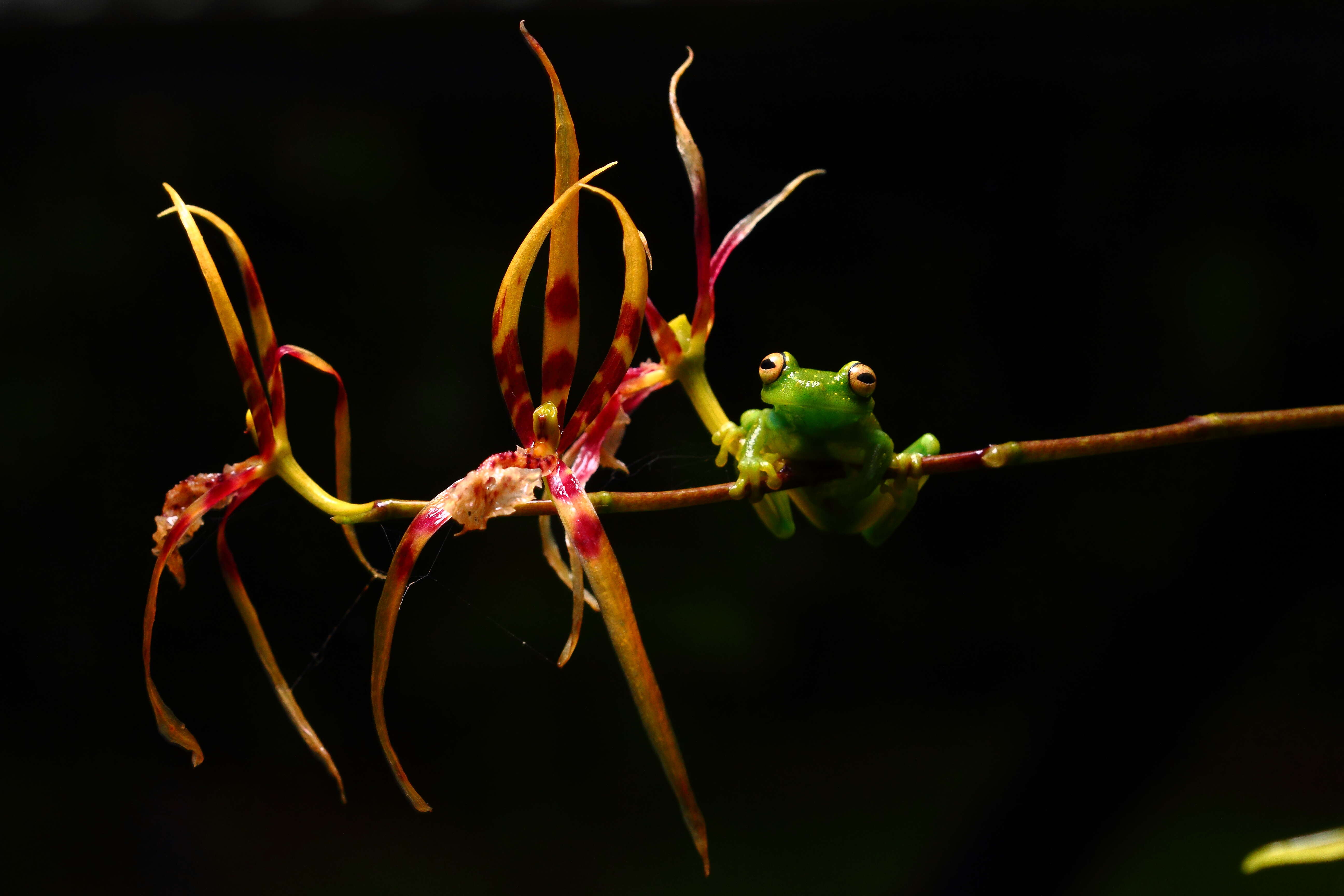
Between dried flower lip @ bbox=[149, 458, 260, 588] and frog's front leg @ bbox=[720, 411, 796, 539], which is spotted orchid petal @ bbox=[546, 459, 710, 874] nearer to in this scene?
frog's front leg @ bbox=[720, 411, 796, 539]

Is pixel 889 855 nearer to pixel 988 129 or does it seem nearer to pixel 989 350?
pixel 989 350

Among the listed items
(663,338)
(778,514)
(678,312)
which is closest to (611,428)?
(663,338)

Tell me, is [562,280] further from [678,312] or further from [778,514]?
[678,312]

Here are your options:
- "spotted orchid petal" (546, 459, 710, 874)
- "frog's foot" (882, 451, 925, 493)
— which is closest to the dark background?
"frog's foot" (882, 451, 925, 493)

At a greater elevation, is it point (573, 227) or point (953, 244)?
point (953, 244)

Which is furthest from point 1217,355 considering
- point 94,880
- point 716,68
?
point 94,880

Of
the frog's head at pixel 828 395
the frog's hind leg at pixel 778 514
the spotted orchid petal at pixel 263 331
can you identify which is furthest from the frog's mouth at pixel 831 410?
the spotted orchid petal at pixel 263 331

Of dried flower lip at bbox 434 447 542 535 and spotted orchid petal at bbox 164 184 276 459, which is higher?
spotted orchid petal at bbox 164 184 276 459
